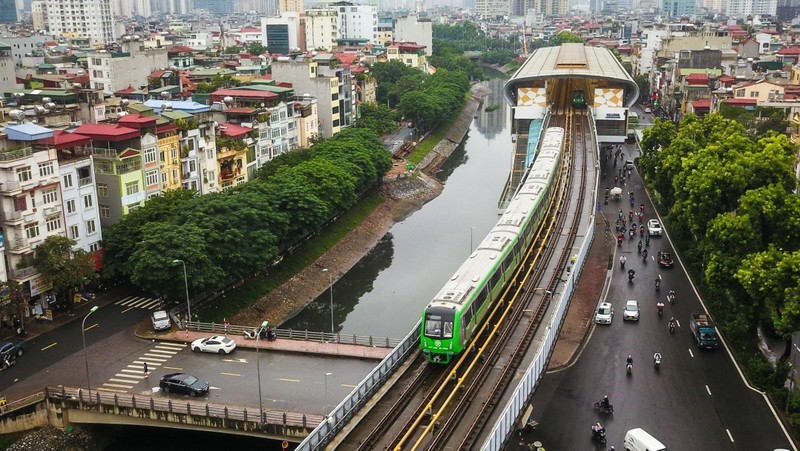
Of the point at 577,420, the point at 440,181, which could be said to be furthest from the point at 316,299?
the point at 440,181

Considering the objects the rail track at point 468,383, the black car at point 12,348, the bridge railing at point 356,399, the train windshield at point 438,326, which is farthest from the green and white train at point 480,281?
the black car at point 12,348

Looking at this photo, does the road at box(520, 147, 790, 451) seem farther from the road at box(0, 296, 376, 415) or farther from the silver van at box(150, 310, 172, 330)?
the silver van at box(150, 310, 172, 330)

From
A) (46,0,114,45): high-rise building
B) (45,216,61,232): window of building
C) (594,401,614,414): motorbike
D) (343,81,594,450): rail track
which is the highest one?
(46,0,114,45): high-rise building

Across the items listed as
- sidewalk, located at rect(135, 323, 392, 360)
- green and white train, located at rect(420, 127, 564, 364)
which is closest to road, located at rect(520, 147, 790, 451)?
green and white train, located at rect(420, 127, 564, 364)

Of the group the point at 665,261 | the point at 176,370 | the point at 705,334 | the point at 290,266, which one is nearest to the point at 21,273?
the point at 176,370

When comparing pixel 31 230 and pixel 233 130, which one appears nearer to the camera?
pixel 31 230

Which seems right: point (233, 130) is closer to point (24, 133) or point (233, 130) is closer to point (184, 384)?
point (24, 133)
